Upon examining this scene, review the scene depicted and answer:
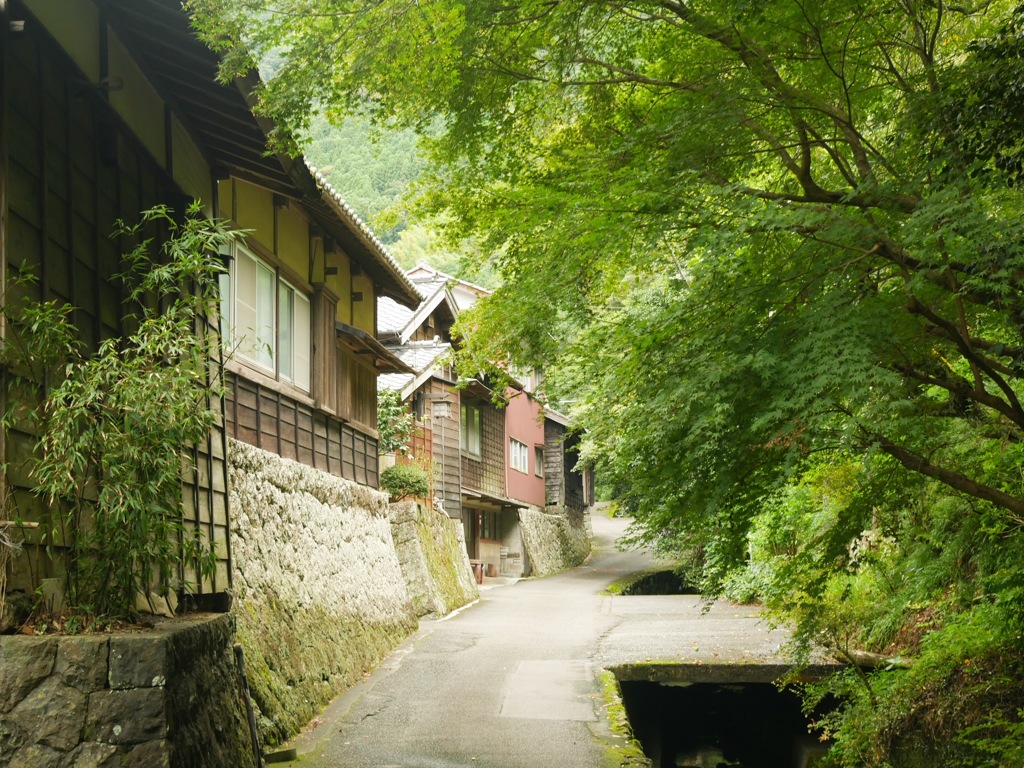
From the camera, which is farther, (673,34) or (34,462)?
(673,34)

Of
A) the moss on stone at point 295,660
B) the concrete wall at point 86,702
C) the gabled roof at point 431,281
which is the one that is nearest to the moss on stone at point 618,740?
the moss on stone at point 295,660

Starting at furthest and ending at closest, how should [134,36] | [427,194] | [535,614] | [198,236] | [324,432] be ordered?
[535,614] < [324,432] < [427,194] < [134,36] < [198,236]

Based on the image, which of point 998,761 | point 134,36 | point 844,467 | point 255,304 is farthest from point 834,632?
point 134,36

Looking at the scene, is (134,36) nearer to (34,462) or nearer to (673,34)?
(34,462)

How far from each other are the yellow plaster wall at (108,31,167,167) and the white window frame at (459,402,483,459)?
854 inches

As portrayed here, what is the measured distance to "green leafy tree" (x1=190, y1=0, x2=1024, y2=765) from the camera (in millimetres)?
6758

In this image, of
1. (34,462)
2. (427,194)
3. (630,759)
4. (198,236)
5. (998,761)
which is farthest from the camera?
(427,194)

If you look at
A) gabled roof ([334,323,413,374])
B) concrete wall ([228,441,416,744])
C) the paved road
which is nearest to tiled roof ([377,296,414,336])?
gabled roof ([334,323,413,374])

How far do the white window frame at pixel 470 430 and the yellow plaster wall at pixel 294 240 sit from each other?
15.8 metres

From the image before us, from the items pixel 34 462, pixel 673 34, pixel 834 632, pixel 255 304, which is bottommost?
pixel 834 632

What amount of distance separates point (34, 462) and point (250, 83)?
12.3 feet

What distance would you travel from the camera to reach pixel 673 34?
29.3 ft

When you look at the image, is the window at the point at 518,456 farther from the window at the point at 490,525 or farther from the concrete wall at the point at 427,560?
the concrete wall at the point at 427,560

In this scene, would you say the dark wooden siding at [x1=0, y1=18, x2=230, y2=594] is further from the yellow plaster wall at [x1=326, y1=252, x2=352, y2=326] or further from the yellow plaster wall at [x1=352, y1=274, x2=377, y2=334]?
the yellow plaster wall at [x1=352, y1=274, x2=377, y2=334]
